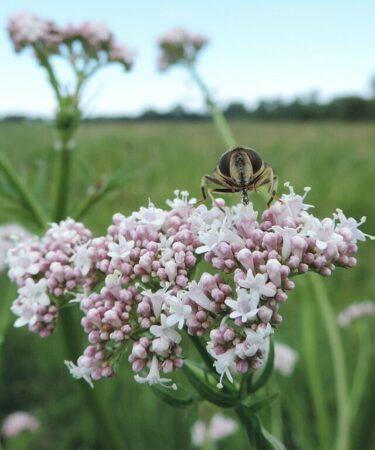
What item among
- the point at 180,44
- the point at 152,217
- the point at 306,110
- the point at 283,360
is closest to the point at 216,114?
the point at 180,44

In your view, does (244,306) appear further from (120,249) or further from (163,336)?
(120,249)

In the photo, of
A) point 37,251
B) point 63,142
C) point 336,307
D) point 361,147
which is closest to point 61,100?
point 63,142

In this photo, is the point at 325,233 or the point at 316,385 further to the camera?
the point at 316,385

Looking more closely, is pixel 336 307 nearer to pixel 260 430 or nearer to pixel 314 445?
pixel 314 445

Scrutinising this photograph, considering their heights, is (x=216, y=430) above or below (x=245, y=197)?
below

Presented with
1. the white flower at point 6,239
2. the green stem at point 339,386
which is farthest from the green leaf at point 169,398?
the white flower at point 6,239

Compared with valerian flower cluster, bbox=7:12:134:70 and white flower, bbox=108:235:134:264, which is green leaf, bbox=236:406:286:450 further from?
valerian flower cluster, bbox=7:12:134:70

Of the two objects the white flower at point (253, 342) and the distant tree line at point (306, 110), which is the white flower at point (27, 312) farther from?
the distant tree line at point (306, 110)
